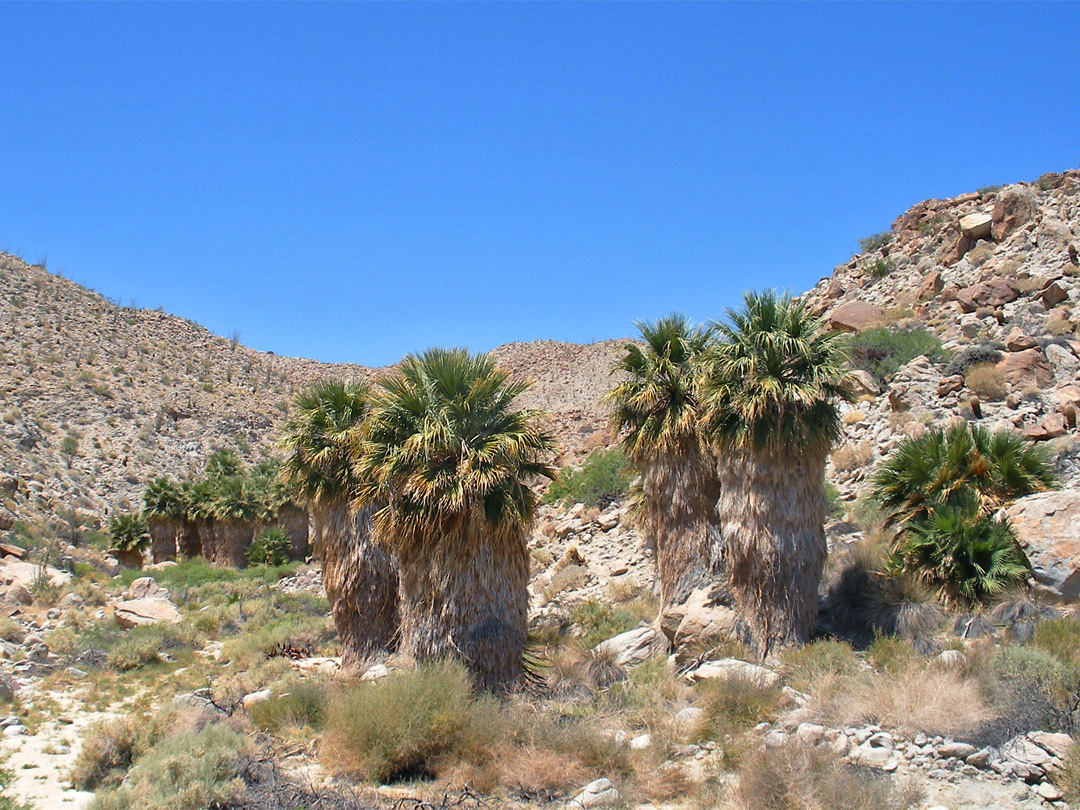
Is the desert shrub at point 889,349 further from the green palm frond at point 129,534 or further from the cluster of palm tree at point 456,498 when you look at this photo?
the green palm frond at point 129,534

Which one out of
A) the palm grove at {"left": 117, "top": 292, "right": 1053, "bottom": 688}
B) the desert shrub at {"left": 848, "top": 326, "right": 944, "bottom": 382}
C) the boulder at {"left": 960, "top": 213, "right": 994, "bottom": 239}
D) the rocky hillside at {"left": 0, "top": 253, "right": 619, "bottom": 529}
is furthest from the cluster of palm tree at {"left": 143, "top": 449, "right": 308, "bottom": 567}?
the boulder at {"left": 960, "top": 213, "right": 994, "bottom": 239}

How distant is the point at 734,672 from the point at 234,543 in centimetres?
3229

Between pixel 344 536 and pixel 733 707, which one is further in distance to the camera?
pixel 344 536

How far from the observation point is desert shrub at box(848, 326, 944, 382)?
90.4ft

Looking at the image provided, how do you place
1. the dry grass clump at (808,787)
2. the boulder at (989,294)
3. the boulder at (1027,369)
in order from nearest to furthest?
1. the dry grass clump at (808,787)
2. the boulder at (1027,369)
3. the boulder at (989,294)

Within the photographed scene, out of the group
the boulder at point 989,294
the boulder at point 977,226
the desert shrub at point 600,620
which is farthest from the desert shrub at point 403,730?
the boulder at point 977,226

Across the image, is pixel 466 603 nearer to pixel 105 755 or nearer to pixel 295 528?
pixel 105 755

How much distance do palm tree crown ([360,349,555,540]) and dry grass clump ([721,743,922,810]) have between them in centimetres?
633

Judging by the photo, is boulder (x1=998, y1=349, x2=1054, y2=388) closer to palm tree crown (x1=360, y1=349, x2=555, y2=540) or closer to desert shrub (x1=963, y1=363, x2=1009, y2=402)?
desert shrub (x1=963, y1=363, x2=1009, y2=402)

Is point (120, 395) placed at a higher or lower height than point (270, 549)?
higher

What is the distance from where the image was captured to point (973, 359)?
25203 mm

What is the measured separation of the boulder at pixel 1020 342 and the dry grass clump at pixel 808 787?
1883 centimetres

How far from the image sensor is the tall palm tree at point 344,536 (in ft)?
58.7

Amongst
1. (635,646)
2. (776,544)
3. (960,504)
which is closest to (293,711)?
(635,646)
